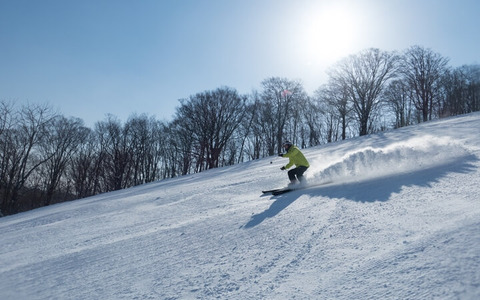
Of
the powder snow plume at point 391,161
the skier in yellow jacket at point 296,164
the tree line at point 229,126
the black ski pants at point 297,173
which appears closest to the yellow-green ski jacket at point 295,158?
the skier in yellow jacket at point 296,164

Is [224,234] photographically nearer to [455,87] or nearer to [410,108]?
[410,108]

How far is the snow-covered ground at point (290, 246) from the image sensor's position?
3.54 metres

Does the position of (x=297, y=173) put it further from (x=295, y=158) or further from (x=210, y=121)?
(x=210, y=121)

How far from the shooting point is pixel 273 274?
13.6 ft

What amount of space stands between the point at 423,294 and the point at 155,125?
5604cm

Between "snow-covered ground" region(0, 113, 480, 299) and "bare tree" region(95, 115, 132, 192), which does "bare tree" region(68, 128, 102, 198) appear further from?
"snow-covered ground" region(0, 113, 480, 299)

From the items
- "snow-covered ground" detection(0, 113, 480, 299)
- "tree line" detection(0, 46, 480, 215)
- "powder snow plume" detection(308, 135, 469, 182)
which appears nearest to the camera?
"snow-covered ground" detection(0, 113, 480, 299)

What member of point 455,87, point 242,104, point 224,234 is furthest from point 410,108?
point 224,234

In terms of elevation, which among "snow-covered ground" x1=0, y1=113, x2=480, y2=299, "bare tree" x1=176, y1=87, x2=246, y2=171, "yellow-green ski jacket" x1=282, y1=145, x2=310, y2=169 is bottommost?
"snow-covered ground" x1=0, y1=113, x2=480, y2=299

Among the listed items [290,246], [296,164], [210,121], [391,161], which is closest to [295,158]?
[296,164]

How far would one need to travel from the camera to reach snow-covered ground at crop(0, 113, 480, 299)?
11.6 ft

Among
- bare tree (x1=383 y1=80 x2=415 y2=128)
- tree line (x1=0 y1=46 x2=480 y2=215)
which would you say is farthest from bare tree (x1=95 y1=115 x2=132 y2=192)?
bare tree (x1=383 y1=80 x2=415 y2=128)

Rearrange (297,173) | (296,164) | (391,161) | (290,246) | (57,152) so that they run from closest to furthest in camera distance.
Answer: (290,246) → (391,161) → (297,173) → (296,164) → (57,152)

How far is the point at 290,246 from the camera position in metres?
4.95
